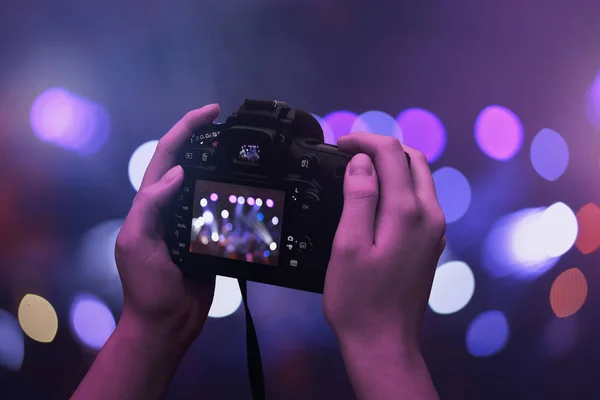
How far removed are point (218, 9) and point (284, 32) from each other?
0.49 feet

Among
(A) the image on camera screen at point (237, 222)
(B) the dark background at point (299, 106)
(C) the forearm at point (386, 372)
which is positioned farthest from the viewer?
(B) the dark background at point (299, 106)

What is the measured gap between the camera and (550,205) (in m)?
0.89

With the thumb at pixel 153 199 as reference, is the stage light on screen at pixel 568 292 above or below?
→ below

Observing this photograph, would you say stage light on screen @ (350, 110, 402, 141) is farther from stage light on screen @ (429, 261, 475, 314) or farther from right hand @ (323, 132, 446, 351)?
right hand @ (323, 132, 446, 351)

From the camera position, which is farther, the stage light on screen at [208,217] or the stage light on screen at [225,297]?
the stage light on screen at [225,297]

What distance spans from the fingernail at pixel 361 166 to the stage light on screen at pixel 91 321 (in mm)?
798

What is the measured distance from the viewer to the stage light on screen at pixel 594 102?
88 centimetres

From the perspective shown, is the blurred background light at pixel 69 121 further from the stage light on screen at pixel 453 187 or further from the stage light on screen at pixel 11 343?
the stage light on screen at pixel 453 187

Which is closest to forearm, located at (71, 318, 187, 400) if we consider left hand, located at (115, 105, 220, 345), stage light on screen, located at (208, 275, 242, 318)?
left hand, located at (115, 105, 220, 345)

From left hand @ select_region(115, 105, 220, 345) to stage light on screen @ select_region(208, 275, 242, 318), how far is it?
38cm

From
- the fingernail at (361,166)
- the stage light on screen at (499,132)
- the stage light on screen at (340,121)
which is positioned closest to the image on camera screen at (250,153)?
the fingernail at (361,166)

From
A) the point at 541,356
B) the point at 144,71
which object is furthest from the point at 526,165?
the point at 144,71

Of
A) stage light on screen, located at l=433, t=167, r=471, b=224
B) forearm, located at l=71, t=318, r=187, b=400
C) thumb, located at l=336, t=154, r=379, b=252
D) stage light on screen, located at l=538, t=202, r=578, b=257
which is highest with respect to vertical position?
thumb, located at l=336, t=154, r=379, b=252

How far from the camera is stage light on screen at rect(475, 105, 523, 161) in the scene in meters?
0.88
